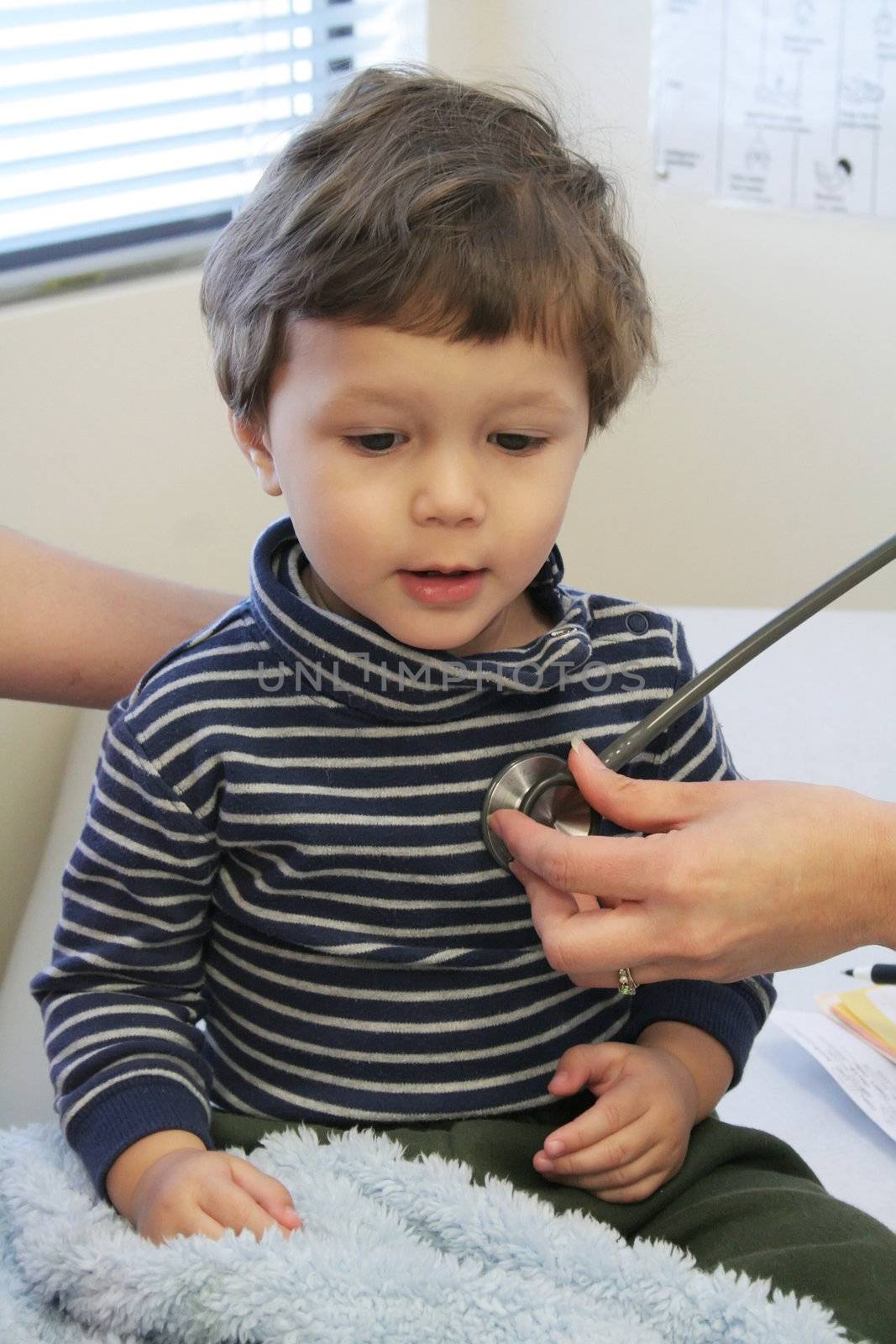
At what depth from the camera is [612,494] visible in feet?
7.42

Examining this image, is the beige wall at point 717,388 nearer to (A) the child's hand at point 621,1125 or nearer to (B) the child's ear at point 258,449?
(B) the child's ear at point 258,449

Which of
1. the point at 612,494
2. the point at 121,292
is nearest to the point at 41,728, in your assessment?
the point at 121,292

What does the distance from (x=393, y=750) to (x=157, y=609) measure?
0.30 m

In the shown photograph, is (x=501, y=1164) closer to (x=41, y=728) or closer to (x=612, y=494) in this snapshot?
(x=41, y=728)

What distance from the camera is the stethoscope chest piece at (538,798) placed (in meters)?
0.79

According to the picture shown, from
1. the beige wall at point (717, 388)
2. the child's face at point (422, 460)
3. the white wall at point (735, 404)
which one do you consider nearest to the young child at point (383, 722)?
the child's face at point (422, 460)

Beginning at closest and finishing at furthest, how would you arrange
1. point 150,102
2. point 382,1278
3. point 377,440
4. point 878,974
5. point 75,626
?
point 382,1278
point 377,440
point 75,626
point 878,974
point 150,102

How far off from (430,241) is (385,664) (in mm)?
219

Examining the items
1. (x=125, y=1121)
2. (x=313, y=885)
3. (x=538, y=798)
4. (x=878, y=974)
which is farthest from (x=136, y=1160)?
(x=878, y=974)

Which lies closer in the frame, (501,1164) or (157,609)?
(501,1164)

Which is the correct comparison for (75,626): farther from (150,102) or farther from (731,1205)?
(150,102)

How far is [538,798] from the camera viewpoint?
2.63 feet

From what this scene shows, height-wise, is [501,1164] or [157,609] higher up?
[157,609]

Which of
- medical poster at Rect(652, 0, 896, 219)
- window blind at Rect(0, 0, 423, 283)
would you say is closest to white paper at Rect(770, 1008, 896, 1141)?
window blind at Rect(0, 0, 423, 283)
